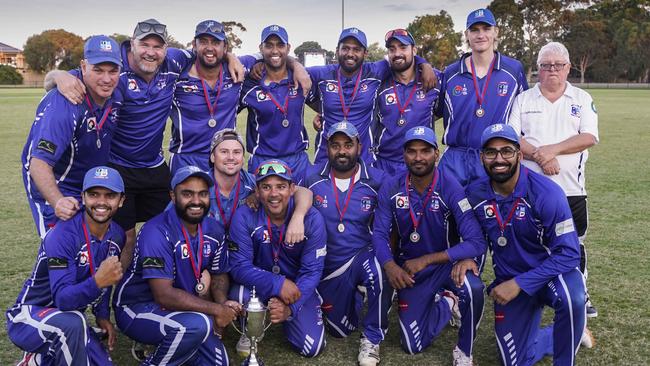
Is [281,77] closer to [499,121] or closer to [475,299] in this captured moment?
[499,121]

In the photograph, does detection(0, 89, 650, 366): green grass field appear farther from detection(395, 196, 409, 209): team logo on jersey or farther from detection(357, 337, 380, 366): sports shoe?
detection(395, 196, 409, 209): team logo on jersey

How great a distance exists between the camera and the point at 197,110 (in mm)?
6008

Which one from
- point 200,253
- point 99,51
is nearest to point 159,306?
point 200,253

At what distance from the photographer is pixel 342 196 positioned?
541 cm

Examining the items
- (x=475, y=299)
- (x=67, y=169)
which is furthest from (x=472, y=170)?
(x=67, y=169)

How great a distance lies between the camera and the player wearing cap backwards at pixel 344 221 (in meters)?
5.31

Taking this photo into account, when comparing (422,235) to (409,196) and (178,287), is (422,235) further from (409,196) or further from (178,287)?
(178,287)

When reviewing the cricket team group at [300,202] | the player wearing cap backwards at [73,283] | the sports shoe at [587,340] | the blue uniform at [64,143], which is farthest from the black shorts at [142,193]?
the sports shoe at [587,340]

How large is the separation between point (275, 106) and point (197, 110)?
2.59 ft

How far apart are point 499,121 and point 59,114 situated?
3.76m

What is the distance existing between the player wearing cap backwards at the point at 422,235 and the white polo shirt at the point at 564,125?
88cm

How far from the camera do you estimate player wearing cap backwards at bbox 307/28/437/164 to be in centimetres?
625

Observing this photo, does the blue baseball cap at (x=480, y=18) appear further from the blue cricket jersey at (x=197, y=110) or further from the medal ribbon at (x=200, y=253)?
the medal ribbon at (x=200, y=253)

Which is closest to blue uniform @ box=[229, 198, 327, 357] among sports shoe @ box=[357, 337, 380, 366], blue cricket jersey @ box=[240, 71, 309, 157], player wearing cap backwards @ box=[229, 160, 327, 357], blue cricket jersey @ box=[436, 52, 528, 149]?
player wearing cap backwards @ box=[229, 160, 327, 357]
